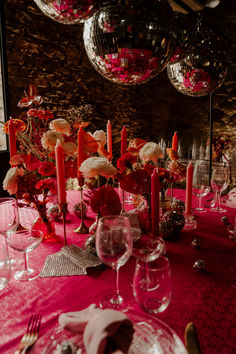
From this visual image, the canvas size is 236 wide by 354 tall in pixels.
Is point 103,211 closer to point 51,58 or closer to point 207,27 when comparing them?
point 207,27

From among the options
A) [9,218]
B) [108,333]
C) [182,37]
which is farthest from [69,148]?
[108,333]

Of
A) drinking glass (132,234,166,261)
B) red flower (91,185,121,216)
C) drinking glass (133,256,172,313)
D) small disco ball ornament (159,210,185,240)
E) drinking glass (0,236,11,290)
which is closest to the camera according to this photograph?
drinking glass (133,256,172,313)

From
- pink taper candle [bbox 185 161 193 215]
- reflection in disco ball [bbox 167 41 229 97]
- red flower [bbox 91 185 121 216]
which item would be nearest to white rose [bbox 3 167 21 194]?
red flower [bbox 91 185 121 216]

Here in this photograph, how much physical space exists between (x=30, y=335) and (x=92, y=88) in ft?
12.5

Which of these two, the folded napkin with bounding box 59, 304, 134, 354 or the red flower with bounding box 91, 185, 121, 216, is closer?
the folded napkin with bounding box 59, 304, 134, 354

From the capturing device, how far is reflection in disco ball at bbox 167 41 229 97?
121cm

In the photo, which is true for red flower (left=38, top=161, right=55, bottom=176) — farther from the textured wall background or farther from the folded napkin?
the textured wall background

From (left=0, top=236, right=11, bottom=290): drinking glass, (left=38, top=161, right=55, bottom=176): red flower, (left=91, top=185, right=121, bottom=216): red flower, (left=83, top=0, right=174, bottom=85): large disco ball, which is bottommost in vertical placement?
(left=0, top=236, right=11, bottom=290): drinking glass

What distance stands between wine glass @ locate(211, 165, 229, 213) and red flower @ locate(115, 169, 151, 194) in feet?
1.75

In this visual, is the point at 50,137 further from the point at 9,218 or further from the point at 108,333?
the point at 108,333

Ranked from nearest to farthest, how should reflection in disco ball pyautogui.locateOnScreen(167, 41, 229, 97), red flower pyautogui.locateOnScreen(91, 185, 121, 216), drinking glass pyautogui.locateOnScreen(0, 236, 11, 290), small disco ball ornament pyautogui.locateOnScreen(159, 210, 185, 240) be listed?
drinking glass pyautogui.locateOnScreen(0, 236, 11, 290)
red flower pyautogui.locateOnScreen(91, 185, 121, 216)
small disco ball ornament pyautogui.locateOnScreen(159, 210, 185, 240)
reflection in disco ball pyautogui.locateOnScreen(167, 41, 229, 97)

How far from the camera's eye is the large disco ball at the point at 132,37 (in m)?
0.73

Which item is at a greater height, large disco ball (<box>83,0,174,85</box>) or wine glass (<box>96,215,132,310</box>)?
large disco ball (<box>83,0,174,85</box>)

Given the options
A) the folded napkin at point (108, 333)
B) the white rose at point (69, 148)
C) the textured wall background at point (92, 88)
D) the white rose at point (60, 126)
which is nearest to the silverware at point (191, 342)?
the folded napkin at point (108, 333)
